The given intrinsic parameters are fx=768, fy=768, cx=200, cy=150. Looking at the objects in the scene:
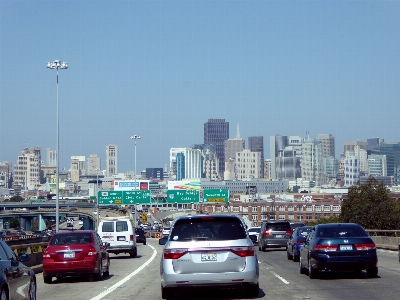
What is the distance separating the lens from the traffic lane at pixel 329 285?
56.1ft

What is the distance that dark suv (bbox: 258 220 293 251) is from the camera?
40.1m

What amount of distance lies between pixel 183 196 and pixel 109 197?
8835 millimetres

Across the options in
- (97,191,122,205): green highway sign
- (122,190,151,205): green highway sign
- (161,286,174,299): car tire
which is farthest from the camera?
(122,190,151,205): green highway sign

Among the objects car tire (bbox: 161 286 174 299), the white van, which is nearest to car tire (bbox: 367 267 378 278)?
car tire (bbox: 161 286 174 299)

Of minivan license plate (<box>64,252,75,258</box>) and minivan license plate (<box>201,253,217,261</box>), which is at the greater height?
minivan license plate (<box>201,253,217,261</box>)

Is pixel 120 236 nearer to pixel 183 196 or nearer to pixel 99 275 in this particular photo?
pixel 99 275

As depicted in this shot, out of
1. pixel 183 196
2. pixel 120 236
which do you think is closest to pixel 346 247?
pixel 120 236

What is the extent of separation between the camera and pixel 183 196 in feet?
296

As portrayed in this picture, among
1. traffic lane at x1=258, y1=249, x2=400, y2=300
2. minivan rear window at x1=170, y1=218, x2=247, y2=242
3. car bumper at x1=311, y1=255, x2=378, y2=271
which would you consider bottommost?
traffic lane at x1=258, y1=249, x2=400, y2=300

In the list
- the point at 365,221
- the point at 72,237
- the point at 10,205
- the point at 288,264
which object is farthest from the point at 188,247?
the point at 10,205

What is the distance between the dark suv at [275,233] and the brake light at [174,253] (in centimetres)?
2455

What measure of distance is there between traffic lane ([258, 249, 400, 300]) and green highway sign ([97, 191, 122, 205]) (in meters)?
66.1

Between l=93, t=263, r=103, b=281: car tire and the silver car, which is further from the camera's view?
l=93, t=263, r=103, b=281: car tire

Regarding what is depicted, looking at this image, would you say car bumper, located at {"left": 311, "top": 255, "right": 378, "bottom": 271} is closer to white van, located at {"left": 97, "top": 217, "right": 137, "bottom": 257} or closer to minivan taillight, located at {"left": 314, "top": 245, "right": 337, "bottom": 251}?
minivan taillight, located at {"left": 314, "top": 245, "right": 337, "bottom": 251}
